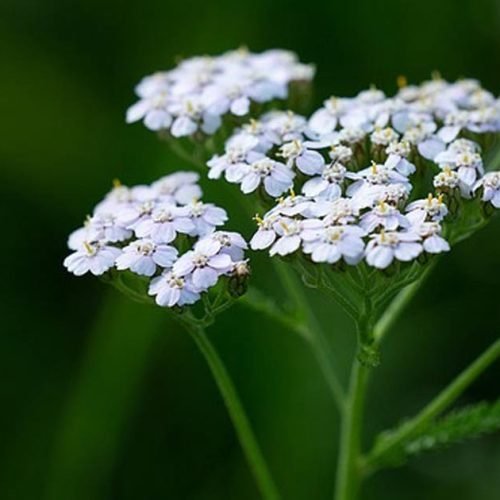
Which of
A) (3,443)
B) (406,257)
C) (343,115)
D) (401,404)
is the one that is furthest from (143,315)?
(406,257)

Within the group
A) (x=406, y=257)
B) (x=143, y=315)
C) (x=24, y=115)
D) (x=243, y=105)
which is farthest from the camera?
(x=24, y=115)

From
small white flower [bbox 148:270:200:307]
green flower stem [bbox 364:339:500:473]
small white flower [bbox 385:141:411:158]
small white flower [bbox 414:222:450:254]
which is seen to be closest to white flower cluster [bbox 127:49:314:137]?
small white flower [bbox 385:141:411:158]

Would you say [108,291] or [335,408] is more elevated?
[108,291]

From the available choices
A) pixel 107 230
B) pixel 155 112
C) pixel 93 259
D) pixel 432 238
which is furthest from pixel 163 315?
pixel 432 238

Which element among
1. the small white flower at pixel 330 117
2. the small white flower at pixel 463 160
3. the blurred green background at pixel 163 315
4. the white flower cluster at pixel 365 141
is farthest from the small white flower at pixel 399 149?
the blurred green background at pixel 163 315

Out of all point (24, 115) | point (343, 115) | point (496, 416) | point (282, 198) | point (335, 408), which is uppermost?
point (24, 115)

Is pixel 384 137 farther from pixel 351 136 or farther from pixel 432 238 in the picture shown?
pixel 432 238

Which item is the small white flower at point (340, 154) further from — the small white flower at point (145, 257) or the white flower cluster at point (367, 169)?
the small white flower at point (145, 257)

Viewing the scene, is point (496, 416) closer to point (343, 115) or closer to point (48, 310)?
point (343, 115)
